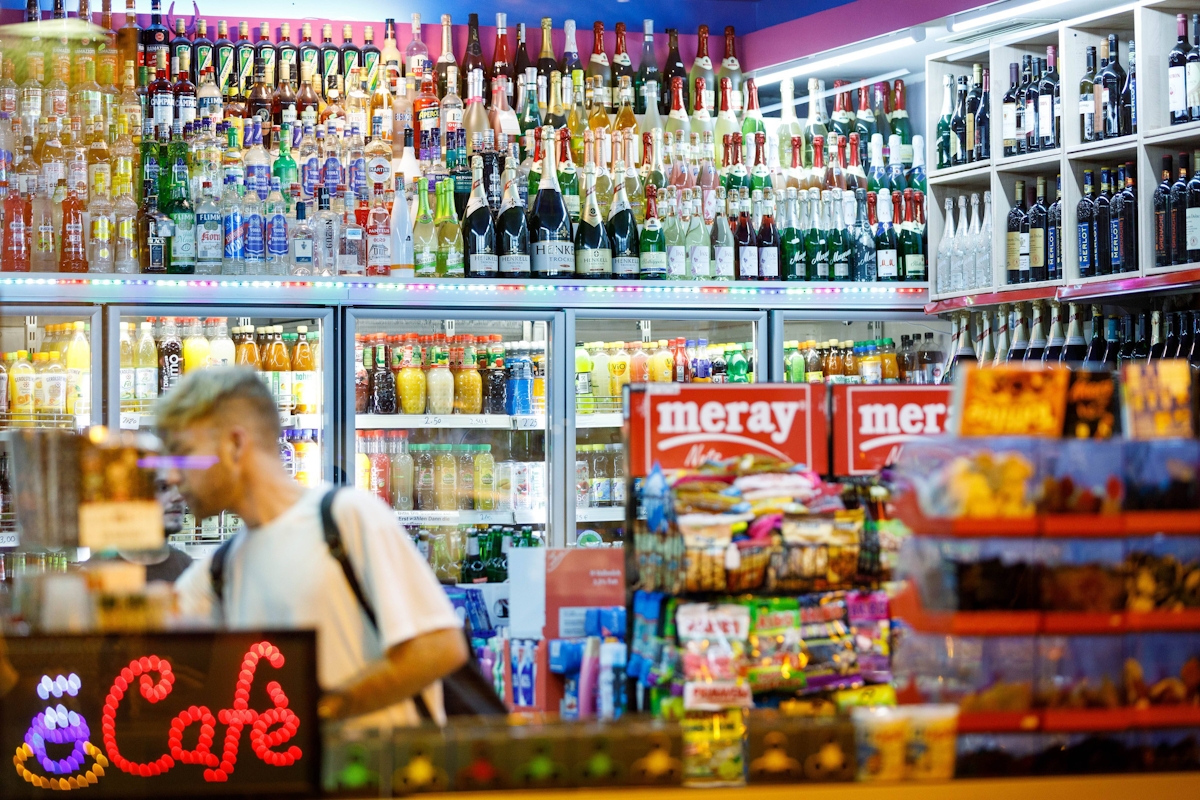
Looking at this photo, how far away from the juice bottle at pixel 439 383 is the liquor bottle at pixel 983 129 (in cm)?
215

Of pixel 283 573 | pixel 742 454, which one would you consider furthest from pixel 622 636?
pixel 283 573

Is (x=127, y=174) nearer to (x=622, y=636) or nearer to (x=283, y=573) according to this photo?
(x=622, y=636)

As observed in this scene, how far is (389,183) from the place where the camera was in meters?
5.36

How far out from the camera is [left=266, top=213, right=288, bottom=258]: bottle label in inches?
196

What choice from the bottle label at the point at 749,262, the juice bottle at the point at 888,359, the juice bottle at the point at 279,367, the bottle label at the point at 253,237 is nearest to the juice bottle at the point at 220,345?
the juice bottle at the point at 279,367

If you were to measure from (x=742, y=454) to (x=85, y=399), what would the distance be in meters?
2.92

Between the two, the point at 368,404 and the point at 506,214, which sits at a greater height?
the point at 506,214

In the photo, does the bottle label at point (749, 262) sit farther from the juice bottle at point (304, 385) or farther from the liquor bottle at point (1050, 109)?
the juice bottle at point (304, 385)

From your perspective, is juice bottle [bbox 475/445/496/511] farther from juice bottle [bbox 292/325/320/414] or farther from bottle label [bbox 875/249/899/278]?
bottle label [bbox 875/249/899/278]

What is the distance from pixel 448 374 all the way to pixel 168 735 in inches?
141

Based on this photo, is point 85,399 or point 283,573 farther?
point 85,399

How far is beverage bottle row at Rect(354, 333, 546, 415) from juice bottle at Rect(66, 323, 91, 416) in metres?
0.96

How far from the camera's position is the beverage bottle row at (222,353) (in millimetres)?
5094

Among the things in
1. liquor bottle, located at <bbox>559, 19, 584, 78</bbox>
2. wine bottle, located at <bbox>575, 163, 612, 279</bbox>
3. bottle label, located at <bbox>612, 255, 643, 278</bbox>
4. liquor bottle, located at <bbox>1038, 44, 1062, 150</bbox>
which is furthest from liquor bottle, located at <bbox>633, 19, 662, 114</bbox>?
liquor bottle, located at <bbox>1038, 44, 1062, 150</bbox>
